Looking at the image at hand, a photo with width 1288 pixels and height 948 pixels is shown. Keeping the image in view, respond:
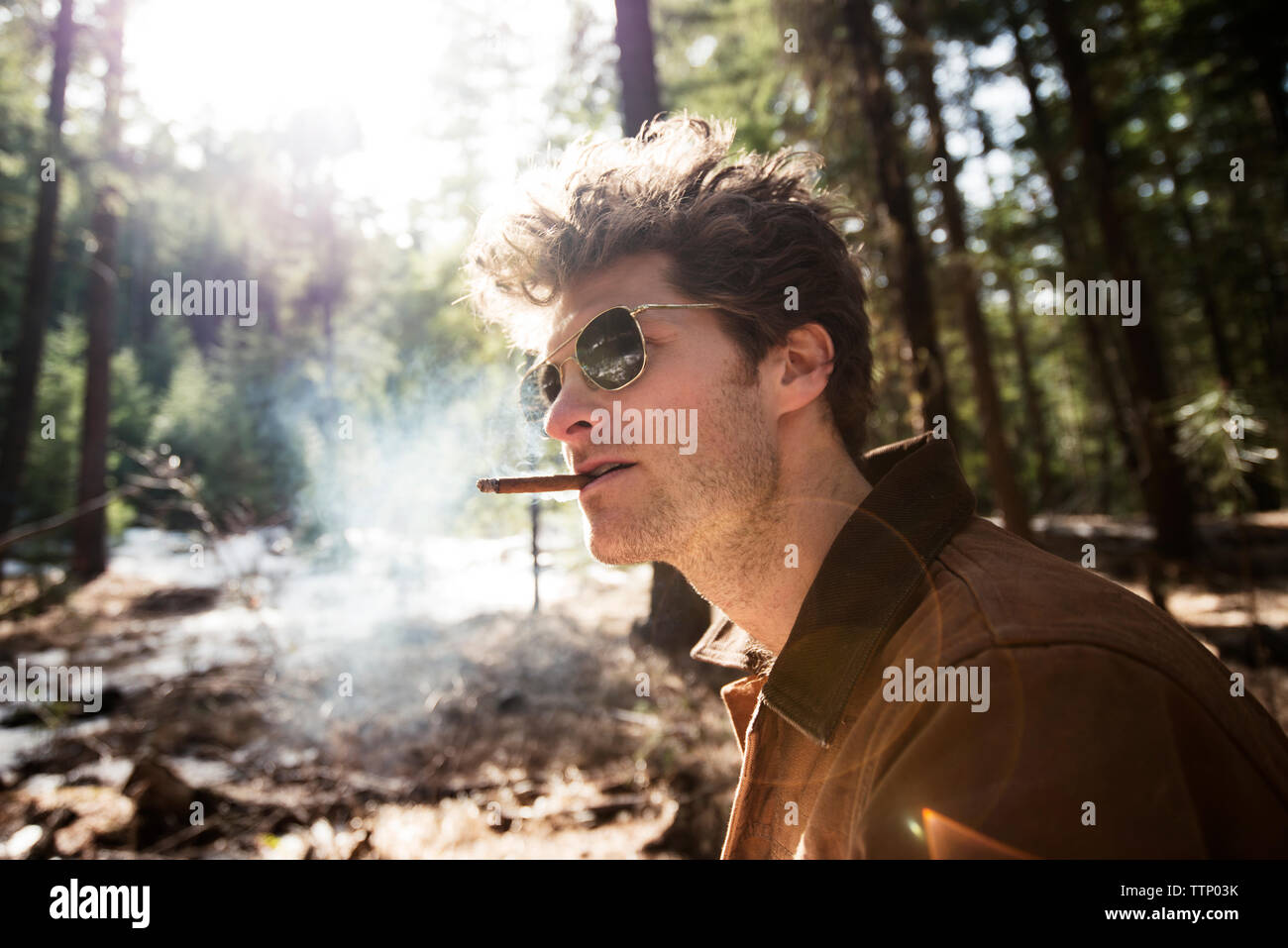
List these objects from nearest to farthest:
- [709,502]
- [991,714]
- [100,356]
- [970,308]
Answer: [991,714] < [709,502] < [970,308] < [100,356]

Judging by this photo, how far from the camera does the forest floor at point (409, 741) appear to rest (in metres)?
4.70

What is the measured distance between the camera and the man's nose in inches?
83.0

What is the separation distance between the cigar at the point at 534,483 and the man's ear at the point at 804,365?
2.13 ft

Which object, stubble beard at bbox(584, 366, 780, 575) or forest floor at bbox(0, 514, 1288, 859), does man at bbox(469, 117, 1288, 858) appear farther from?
forest floor at bbox(0, 514, 1288, 859)

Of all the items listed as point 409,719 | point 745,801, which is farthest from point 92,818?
point 745,801

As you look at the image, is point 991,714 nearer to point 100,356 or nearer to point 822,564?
point 822,564

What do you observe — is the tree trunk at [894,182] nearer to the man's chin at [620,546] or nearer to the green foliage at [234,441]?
the man's chin at [620,546]

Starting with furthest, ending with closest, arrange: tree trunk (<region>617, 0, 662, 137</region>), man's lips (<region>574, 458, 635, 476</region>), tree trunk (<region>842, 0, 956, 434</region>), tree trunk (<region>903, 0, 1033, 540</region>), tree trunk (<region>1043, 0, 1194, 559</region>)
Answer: tree trunk (<region>1043, 0, 1194, 559</region>) → tree trunk (<region>903, 0, 1033, 540</region>) → tree trunk (<region>842, 0, 956, 434</region>) → tree trunk (<region>617, 0, 662, 137</region>) → man's lips (<region>574, 458, 635, 476</region>)

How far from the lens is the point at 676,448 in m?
1.94

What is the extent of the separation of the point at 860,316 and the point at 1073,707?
1.65 metres

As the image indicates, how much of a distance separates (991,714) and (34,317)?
22756mm

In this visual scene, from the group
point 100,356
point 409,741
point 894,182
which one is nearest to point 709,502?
point 409,741

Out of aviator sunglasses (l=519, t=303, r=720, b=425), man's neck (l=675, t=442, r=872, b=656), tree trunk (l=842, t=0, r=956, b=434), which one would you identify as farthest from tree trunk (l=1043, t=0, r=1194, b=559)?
aviator sunglasses (l=519, t=303, r=720, b=425)
